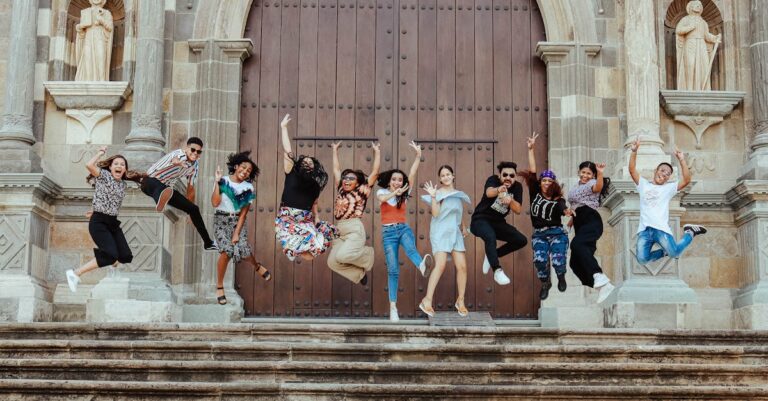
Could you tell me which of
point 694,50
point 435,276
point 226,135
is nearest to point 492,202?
point 435,276

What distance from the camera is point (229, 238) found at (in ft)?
38.5

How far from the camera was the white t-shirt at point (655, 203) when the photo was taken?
11203 millimetres

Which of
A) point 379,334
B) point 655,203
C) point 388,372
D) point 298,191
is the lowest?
point 388,372

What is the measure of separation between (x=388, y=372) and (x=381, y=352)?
0.40 meters

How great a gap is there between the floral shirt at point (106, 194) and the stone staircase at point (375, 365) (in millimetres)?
1675

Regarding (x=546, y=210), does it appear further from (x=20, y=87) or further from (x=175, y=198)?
(x=20, y=87)

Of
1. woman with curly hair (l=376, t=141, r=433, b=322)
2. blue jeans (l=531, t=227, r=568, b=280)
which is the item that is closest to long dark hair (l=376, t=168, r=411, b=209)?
woman with curly hair (l=376, t=141, r=433, b=322)

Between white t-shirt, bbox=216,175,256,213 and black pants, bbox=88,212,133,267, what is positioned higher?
white t-shirt, bbox=216,175,256,213

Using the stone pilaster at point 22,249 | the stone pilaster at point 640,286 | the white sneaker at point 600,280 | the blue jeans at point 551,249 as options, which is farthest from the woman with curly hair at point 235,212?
the stone pilaster at point 640,286

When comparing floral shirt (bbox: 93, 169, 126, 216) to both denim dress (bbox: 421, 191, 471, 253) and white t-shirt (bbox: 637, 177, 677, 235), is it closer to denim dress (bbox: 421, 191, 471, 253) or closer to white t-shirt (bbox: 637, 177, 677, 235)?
denim dress (bbox: 421, 191, 471, 253)

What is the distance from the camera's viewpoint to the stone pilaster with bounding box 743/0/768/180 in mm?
13070

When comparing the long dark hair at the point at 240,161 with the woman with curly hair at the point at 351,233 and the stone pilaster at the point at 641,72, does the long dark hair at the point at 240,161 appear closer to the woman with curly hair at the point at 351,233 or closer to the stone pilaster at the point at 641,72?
the woman with curly hair at the point at 351,233

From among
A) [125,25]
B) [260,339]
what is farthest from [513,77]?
[260,339]

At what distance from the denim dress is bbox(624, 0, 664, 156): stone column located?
235 cm
